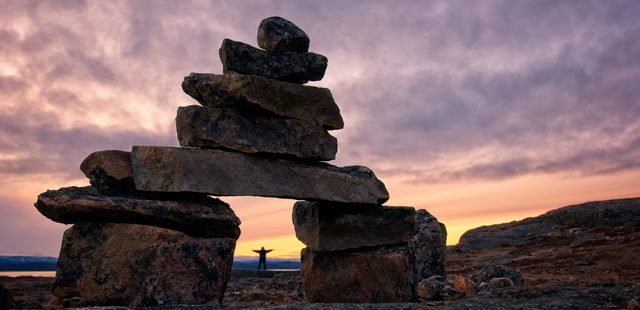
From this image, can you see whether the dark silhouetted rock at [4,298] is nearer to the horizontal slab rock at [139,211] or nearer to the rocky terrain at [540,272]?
the horizontal slab rock at [139,211]

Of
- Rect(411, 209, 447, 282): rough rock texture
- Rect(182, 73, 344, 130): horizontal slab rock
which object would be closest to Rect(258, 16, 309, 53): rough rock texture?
Rect(182, 73, 344, 130): horizontal slab rock

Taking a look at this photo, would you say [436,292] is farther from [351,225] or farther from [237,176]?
[237,176]

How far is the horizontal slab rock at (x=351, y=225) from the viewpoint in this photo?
10008 millimetres

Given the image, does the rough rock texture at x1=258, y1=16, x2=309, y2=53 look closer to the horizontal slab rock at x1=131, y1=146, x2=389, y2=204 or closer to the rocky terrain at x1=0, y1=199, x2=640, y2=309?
the horizontal slab rock at x1=131, y1=146, x2=389, y2=204

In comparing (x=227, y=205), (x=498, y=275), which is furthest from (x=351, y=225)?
(x=498, y=275)

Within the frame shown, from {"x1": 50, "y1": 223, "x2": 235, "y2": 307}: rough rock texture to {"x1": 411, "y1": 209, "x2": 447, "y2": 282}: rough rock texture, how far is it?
7116mm

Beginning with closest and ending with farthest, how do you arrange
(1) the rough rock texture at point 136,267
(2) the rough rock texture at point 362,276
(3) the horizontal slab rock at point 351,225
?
(1) the rough rock texture at point 136,267
(3) the horizontal slab rock at point 351,225
(2) the rough rock texture at point 362,276

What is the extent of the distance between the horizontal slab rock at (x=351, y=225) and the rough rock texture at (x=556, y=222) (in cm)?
2492

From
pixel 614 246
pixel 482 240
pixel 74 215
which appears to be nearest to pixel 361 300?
pixel 74 215

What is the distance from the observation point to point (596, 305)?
27.0 ft

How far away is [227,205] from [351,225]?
2.43 m

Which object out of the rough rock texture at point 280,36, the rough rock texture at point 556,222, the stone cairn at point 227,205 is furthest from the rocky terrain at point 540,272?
the rough rock texture at point 280,36

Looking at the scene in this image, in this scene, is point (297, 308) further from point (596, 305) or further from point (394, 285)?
point (596, 305)

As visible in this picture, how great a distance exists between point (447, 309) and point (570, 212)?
3134 cm
